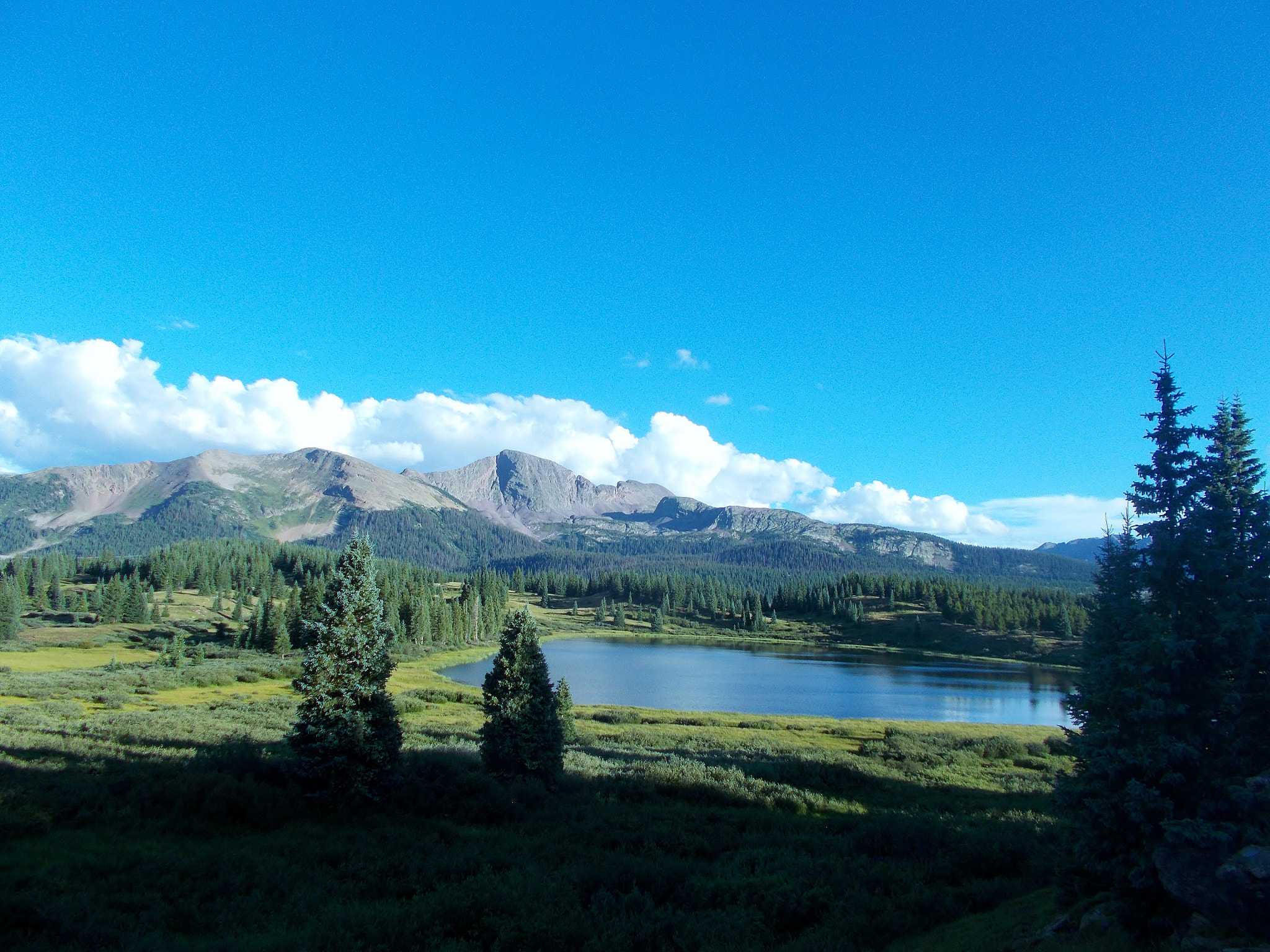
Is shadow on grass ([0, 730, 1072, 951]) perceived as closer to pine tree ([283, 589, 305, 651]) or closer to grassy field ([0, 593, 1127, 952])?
grassy field ([0, 593, 1127, 952])

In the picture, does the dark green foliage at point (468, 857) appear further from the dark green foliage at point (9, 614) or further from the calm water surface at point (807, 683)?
the dark green foliage at point (9, 614)

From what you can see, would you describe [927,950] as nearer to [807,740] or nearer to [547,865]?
[547,865]

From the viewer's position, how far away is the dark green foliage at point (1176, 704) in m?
12.5

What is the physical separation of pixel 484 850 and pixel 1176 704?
57.7ft

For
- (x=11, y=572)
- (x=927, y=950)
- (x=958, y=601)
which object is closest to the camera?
(x=927, y=950)

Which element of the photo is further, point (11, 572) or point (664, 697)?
point (11, 572)

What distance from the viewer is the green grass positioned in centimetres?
1310

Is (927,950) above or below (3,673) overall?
above

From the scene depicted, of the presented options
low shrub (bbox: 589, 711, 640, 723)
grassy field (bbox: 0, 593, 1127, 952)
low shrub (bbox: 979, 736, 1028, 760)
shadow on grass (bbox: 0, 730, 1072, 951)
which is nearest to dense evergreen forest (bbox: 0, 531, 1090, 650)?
low shrub (bbox: 589, 711, 640, 723)

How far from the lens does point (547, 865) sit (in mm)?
17844

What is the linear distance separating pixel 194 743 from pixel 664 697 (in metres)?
58.8

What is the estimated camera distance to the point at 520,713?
28219 millimetres

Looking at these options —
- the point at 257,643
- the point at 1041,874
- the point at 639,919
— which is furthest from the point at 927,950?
the point at 257,643

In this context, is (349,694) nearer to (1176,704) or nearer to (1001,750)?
(1176,704)
